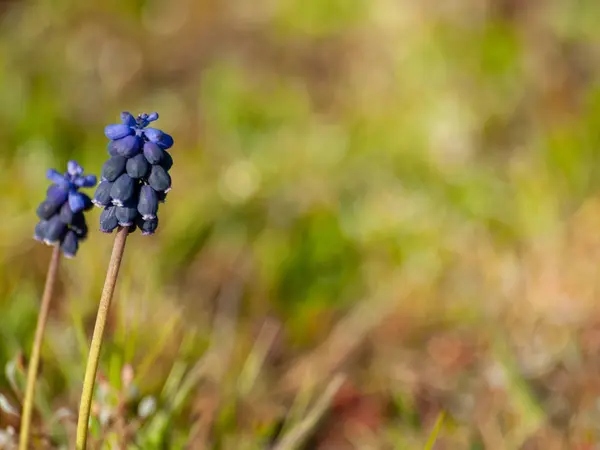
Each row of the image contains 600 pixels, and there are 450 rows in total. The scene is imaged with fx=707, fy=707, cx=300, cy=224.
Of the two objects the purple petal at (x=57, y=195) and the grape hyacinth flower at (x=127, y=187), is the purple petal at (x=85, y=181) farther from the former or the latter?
the grape hyacinth flower at (x=127, y=187)

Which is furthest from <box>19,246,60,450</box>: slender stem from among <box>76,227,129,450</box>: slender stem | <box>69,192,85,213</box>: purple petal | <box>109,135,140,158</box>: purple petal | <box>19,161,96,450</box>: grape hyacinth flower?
<box>109,135,140,158</box>: purple petal

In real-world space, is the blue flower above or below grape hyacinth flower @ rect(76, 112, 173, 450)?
above

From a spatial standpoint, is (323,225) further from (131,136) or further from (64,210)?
(131,136)

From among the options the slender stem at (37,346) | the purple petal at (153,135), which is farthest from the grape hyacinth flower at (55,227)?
the purple petal at (153,135)

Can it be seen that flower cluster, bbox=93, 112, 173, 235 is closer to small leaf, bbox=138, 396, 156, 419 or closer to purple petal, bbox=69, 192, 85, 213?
purple petal, bbox=69, 192, 85, 213

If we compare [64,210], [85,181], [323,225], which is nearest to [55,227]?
[64,210]

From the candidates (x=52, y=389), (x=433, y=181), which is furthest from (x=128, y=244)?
(x=433, y=181)

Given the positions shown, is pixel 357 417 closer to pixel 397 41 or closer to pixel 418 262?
pixel 418 262
